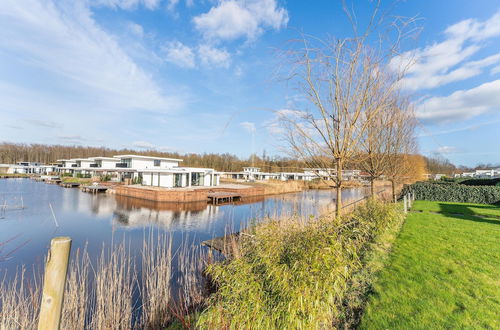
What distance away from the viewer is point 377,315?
9.63ft

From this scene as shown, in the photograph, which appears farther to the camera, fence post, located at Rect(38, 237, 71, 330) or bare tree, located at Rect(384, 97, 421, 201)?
bare tree, located at Rect(384, 97, 421, 201)

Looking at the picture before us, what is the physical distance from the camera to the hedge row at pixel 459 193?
1477 centimetres

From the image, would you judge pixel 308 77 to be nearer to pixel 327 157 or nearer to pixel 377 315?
pixel 327 157

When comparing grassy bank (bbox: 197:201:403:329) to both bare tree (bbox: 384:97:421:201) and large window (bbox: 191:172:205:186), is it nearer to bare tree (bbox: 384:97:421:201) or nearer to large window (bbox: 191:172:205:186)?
bare tree (bbox: 384:97:421:201)

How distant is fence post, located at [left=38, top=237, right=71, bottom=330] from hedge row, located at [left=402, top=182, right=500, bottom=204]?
20.6 meters

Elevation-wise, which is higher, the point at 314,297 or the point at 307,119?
the point at 307,119

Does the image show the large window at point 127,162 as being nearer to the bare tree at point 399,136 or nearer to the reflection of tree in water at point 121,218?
the reflection of tree in water at point 121,218

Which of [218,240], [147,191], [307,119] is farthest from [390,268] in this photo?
[147,191]

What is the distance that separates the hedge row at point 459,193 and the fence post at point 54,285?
809 inches

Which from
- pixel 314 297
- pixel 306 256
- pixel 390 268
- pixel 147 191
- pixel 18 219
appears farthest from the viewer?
pixel 147 191

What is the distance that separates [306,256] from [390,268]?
297 centimetres

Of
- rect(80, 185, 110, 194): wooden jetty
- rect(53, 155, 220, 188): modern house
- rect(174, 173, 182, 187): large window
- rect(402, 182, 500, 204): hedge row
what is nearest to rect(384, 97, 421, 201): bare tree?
rect(402, 182, 500, 204): hedge row

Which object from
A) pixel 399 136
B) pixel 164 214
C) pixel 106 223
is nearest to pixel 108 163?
pixel 164 214

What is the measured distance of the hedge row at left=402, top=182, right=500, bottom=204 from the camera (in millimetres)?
14766
